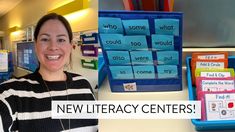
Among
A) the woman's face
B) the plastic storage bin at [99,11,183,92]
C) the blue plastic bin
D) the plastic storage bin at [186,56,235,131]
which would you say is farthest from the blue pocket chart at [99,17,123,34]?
the plastic storage bin at [186,56,235,131]

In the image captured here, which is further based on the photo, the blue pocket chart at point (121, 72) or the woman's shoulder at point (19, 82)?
the blue pocket chart at point (121, 72)

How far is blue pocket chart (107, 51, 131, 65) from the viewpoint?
78 cm

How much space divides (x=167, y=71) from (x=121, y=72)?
0.17 metres

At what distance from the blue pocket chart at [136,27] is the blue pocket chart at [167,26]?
0.11 ft

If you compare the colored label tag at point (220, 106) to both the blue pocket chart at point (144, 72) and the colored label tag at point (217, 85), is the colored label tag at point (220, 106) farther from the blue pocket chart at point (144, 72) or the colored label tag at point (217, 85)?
the blue pocket chart at point (144, 72)

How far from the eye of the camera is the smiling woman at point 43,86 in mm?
486

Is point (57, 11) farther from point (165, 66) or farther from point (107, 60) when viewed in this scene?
point (165, 66)

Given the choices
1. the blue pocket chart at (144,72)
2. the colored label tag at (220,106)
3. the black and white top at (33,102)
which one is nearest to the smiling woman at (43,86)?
the black and white top at (33,102)

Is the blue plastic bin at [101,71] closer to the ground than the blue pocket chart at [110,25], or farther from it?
closer to the ground

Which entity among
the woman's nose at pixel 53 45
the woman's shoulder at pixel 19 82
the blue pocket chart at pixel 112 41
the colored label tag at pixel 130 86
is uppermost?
the blue pocket chart at pixel 112 41

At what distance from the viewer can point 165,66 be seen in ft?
2.66

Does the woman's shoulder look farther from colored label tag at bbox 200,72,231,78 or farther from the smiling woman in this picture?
colored label tag at bbox 200,72,231,78

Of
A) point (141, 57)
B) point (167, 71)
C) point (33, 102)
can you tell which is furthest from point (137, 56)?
point (33, 102)

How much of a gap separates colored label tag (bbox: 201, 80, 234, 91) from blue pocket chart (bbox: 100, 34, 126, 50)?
316mm
